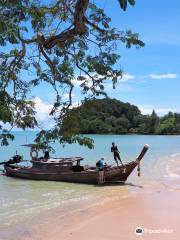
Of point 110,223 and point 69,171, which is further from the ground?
point 69,171

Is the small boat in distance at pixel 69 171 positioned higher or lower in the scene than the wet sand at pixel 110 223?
higher

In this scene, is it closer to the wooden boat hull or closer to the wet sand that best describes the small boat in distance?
the wooden boat hull

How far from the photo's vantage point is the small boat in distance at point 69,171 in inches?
902

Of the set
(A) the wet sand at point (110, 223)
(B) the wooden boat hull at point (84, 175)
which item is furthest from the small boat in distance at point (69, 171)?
(A) the wet sand at point (110, 223)

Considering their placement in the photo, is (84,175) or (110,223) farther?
(84,175)

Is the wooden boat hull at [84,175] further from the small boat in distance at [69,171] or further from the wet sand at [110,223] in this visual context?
the wet sand at [110,223]

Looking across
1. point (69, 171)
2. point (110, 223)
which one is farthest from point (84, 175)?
point (110, 223)

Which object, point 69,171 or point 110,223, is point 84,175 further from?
point 110,223

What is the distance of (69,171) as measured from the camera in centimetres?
2414

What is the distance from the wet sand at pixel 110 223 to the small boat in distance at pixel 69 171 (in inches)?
213

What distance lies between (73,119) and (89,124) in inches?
8.8

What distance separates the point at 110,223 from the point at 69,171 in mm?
11128

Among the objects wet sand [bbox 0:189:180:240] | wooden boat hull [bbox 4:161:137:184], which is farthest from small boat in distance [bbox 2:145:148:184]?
wet sand [bbox 0:189:180:240]

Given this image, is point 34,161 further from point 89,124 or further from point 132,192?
point 89,124
